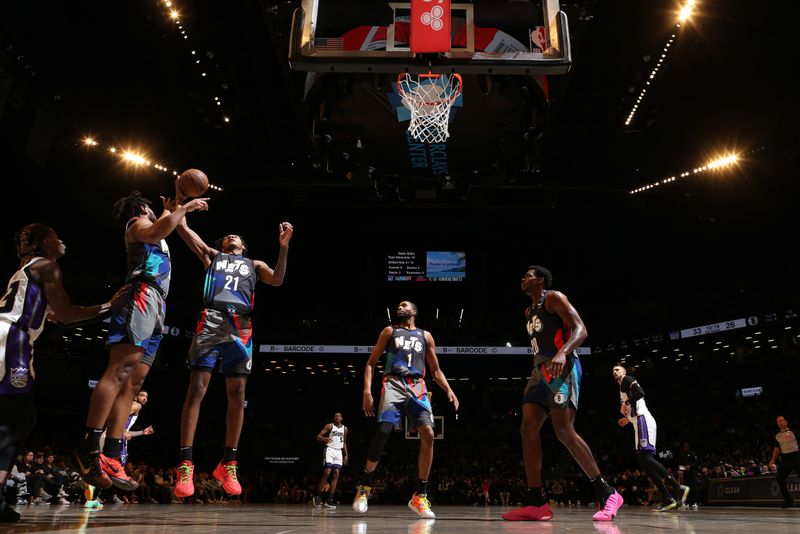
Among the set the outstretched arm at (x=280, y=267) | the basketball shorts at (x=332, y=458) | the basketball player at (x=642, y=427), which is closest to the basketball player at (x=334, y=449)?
the basketball shorts at (x=332, y=458)

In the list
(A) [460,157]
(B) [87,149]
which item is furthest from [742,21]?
(B) [87,149]

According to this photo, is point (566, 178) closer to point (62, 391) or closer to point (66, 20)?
point (66, 20)

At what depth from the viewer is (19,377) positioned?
3.50 meters

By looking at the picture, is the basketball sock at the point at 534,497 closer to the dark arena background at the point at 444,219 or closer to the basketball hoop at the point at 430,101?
the dark arena background at the point at 444,219

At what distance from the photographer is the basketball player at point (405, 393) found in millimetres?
5887

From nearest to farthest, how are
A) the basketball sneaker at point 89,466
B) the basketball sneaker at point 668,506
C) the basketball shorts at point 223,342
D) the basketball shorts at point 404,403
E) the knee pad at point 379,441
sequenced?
the basketball sneaker at point 89,466 → the basketball shorts at point 223,342 → the knee pad at point 379,441 → the basketball shorts at point 404,403 → the basketball sneaker at point 668,506

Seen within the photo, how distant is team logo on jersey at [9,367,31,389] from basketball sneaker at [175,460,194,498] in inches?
49.4

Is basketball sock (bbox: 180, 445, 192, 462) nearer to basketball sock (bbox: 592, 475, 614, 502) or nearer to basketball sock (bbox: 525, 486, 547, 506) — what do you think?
basketball sock (bbox: 525, 486, 547, 506)

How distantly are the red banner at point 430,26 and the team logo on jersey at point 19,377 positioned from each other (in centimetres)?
474

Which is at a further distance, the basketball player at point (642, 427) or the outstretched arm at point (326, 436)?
the outstretched arm at point (326, 436)

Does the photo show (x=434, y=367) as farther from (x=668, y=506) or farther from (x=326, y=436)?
(x=326, y=436)

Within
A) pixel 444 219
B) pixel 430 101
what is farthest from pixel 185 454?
pixel 444 219

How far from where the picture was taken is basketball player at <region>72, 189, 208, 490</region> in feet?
12.1

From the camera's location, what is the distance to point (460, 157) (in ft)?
47.1
